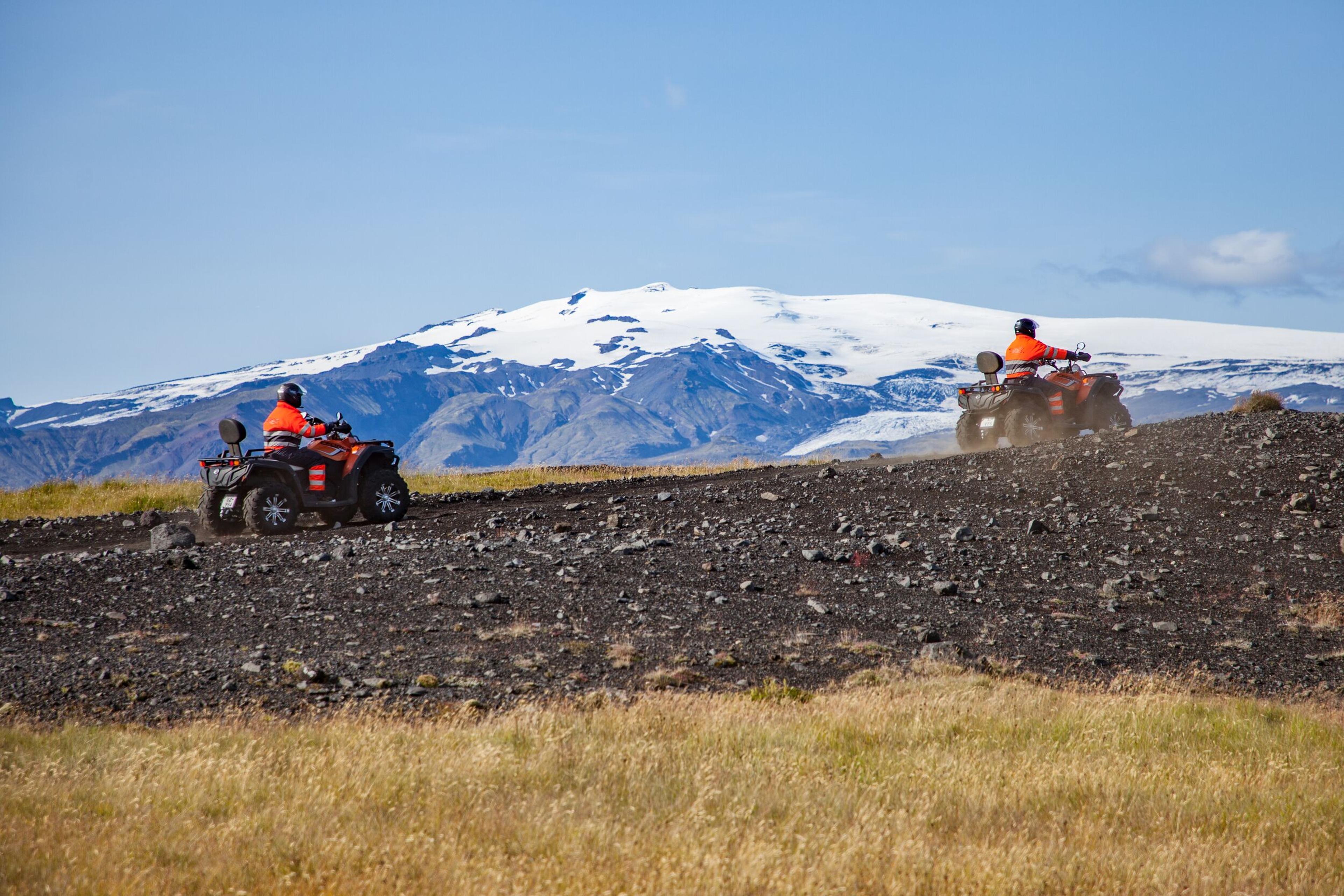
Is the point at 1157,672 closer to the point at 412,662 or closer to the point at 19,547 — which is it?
the point at 412,662

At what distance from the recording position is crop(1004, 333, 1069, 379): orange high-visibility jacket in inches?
833

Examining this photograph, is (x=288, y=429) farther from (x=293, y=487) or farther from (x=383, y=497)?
(x=383, y=497)

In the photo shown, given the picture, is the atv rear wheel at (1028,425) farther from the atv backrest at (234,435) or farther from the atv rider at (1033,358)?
the atv backrest at (234,435)

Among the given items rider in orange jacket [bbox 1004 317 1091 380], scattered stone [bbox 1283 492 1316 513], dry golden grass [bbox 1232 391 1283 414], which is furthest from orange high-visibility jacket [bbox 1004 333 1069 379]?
scattered stone [bbox 1283 492 1316 513]

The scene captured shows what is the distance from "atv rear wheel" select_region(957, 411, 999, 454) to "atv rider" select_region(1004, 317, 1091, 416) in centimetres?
121

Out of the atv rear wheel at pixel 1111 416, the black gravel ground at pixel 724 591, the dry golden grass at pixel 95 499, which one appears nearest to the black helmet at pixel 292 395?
the black gravel ground at pixel 724 591

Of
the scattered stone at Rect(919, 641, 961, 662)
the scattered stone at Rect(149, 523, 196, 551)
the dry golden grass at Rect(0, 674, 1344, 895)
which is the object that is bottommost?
the scattered stone at Rect(919, 641, 961, 662)

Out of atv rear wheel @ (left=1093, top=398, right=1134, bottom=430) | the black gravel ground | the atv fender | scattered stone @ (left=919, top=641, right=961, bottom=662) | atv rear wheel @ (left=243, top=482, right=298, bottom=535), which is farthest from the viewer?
atv rear wheel @ (left=1093, top=398, right=1134, bottom=430)

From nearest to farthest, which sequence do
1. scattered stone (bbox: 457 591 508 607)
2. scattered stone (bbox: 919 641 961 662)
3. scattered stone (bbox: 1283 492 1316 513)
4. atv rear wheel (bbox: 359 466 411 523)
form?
1. scattered stone (bbox: 919 641 961 662)
2. scattered stone (bbox: 457 591 508 607)
3. scattered stone (bbox: 1283 492 1316 513)
4. atv rear wheel (bbox: 359 466 411 523)

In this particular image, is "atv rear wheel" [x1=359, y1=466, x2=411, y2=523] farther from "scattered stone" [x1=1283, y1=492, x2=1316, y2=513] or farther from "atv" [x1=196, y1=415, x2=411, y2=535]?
"scattered stone" [x1=1283, y1=492, x2=1316, y2=513]

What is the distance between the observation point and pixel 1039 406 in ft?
71.1

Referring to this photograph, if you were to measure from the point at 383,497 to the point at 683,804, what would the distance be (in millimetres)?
12468

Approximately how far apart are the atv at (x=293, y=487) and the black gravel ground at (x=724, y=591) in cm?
46

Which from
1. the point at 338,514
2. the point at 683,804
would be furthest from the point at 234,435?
the point at 683,804
